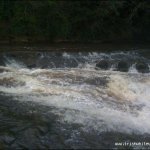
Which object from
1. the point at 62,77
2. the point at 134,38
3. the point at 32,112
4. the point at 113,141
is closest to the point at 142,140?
the point at 113,141

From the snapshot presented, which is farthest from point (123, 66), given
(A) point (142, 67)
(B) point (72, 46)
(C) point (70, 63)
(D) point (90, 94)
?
(D) point (90, 94)

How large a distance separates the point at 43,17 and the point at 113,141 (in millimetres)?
9957

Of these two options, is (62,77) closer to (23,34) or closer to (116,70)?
(116,70)

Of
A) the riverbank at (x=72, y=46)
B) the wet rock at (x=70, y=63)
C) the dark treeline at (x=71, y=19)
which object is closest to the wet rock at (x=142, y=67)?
the wet rock at (x=70, y=63)

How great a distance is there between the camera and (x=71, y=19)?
Result: 16.0 metres

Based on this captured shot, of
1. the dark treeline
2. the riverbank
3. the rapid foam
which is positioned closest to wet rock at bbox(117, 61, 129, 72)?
the rapid foam

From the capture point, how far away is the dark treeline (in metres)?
15.3

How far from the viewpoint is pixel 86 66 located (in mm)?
12477

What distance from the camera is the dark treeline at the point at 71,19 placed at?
603 inches

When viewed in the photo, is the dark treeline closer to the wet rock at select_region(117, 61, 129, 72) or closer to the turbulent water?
the turbulent water

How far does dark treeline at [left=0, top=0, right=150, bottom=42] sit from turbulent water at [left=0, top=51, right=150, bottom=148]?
11.0 ft

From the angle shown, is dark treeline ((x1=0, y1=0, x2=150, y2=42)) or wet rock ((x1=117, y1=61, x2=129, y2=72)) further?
dark treeline ((x1=0, y1=0, x2=150, y2=42))

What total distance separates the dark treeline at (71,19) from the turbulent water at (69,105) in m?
3.36

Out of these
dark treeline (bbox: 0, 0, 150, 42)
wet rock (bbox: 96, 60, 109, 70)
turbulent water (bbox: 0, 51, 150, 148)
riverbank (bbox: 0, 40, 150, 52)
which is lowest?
turbulent water (bbox: 0, 51, 150, 148)
